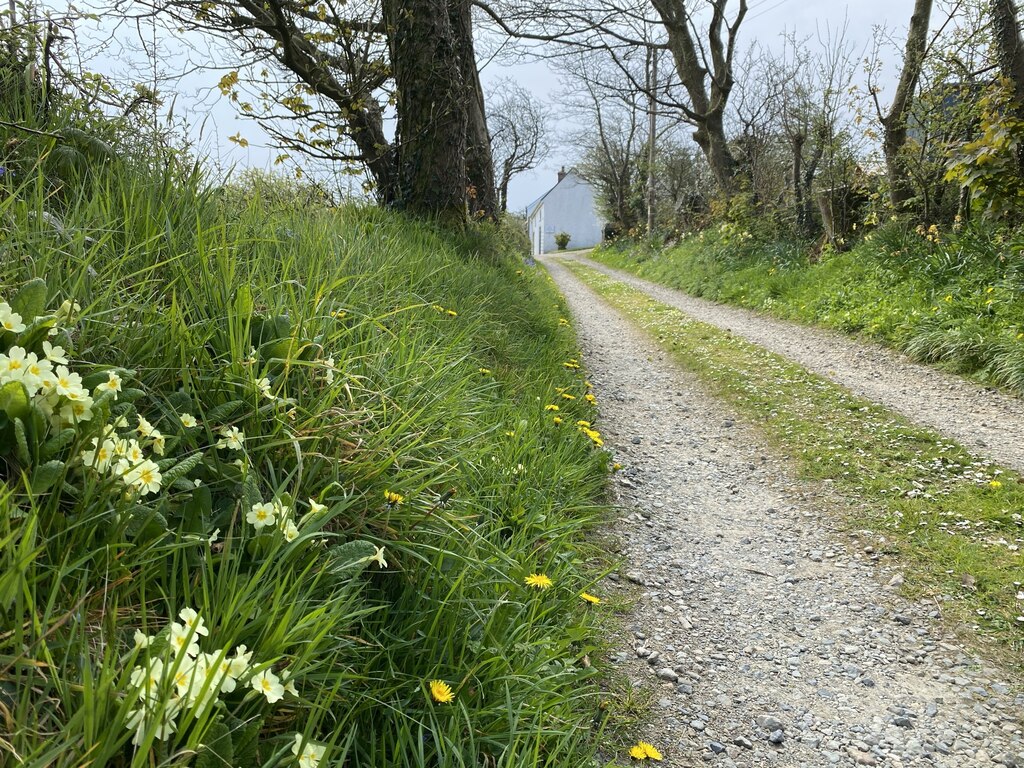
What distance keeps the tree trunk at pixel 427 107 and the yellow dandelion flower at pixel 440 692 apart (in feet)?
16.8

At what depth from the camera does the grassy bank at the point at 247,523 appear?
3.20 feet

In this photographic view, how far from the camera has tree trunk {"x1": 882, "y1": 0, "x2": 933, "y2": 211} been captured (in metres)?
8.98

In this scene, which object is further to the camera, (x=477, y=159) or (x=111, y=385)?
(x=477, y=159)

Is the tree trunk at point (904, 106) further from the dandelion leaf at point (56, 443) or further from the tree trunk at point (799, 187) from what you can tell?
the dandelion leaf at point (56, 443)

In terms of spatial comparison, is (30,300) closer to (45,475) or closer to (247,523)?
(45,475)

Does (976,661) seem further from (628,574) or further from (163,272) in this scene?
(163,272)

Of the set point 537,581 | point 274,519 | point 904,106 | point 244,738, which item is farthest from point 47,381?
point 904,106

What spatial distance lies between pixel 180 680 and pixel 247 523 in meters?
0.50

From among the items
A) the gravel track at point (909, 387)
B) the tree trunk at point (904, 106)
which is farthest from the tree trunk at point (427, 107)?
the tree trunk at point (904, 106)

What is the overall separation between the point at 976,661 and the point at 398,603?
2.37m

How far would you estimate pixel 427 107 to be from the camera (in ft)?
19.0

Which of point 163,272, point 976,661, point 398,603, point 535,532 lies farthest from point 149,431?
point 976,661

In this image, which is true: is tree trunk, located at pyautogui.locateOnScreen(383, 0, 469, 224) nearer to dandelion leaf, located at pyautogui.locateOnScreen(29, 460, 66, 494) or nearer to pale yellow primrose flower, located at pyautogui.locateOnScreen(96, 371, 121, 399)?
pale yellow primrose flower, located at pyautogui.locateOnScreen(96, 371, 121, 399)

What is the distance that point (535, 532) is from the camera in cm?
255
